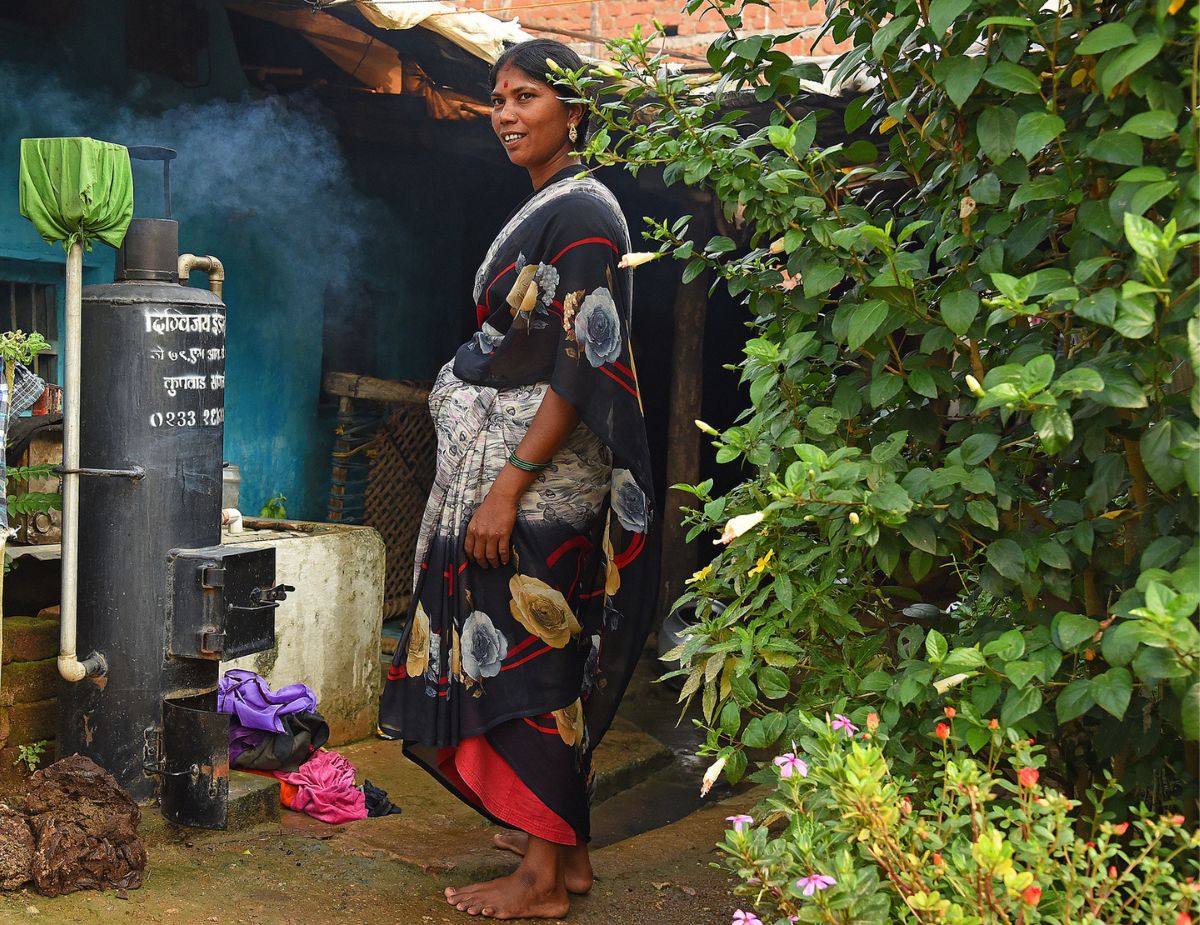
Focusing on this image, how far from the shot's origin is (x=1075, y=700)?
5.91 feet

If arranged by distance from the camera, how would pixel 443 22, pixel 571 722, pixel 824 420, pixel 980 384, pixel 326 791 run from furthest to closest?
pixel 443 22 → pixel 326 791 → pixel 571 722 → pixel 824 420 → pixel 980 384

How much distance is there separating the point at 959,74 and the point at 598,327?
1.36m

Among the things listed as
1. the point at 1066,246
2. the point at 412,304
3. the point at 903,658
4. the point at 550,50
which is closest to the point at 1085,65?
the point at 1066,246

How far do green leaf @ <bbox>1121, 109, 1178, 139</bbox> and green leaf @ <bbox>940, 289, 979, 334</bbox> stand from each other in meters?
0.35

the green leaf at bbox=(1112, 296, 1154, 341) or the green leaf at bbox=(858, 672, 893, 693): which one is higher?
the green leaf at bbox=(1112, 296, 1154, 341)

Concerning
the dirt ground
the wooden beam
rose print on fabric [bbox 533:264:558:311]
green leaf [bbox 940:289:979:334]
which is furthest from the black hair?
the wooden beam

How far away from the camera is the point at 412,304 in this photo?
25.8 feet

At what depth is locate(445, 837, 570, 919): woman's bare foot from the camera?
3.25 meters

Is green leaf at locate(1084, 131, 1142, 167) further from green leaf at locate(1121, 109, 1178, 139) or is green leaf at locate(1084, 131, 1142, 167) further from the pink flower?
the pink flower

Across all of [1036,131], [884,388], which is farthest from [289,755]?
[1036,131]

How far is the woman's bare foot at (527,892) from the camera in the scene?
3248 millimetres

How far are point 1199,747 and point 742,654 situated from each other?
778 mm

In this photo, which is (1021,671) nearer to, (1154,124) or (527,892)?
(1154,124)

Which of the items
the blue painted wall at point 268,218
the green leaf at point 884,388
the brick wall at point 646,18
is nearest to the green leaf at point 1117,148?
the green leaf at point 884,388
